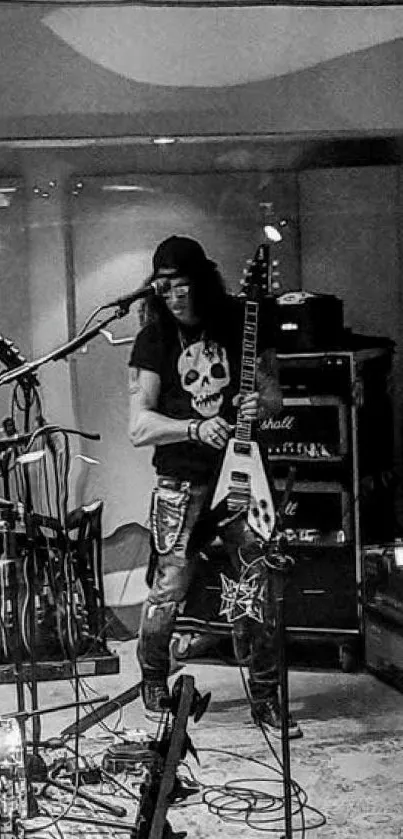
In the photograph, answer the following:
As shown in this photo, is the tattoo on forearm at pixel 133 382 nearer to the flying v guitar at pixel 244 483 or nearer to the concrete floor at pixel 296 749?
the flying v guitar at pixel 244 483

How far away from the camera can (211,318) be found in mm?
2572

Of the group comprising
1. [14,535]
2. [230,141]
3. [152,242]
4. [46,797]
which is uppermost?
[230,141]

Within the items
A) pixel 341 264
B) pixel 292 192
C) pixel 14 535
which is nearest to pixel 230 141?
pixel 292 192

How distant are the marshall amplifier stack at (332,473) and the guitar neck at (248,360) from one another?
1.4 inches

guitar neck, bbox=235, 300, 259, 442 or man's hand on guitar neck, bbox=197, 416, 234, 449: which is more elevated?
guitar neck, bbox=235, 300, 259, 442

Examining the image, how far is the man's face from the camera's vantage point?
2.58 m

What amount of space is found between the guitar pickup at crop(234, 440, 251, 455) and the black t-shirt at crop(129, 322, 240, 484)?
0.18ft

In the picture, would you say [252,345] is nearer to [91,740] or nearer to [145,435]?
[145,435]

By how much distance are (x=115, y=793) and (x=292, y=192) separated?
3.99 feet

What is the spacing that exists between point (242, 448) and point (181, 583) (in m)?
0.29

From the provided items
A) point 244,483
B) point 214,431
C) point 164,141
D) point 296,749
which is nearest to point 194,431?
point 214,431

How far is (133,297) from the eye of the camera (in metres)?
2.57

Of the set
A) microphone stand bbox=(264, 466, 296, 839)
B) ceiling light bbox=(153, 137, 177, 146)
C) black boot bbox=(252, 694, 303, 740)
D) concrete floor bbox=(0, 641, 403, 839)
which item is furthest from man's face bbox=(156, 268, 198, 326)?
black boot bbox=(252, 694, 303, 740)

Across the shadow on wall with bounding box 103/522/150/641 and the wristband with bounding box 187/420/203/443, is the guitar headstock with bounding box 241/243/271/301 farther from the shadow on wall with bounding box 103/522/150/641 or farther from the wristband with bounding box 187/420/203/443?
the shadow on wall with bounding box 103/522/150/641
